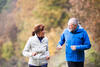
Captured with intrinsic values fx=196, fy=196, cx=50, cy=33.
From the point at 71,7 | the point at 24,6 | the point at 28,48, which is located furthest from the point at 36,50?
the point at 24,6

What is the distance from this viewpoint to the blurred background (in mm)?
7855

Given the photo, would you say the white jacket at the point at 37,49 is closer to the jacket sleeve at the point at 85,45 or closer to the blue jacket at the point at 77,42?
the blue jacket at the point at 77,42

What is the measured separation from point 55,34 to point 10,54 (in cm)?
384

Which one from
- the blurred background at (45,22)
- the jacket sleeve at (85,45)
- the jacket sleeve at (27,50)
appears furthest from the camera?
the blurred background at (45,22)

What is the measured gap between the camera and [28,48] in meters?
3.87

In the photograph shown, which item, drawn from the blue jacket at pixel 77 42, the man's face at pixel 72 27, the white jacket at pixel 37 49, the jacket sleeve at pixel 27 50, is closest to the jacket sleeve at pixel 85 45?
the blue jacket at pixel 77 42

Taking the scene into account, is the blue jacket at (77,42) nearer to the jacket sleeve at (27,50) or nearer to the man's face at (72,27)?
the man's face at (72,27)

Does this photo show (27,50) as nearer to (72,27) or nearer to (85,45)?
(72,27)

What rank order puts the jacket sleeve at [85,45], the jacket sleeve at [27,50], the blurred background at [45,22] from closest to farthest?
1. the jacket sleeve at [85,45]
2. the jacket sleeve at [27,50]
3. the blurred background at [45,22]

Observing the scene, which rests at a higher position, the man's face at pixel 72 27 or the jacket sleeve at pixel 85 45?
the man's face at pixel 72 27

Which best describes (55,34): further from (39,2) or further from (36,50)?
(36,50)

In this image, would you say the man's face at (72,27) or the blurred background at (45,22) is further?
the blurred background at (45,22)

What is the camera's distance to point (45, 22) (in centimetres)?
1082

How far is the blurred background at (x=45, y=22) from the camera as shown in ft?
25.8
